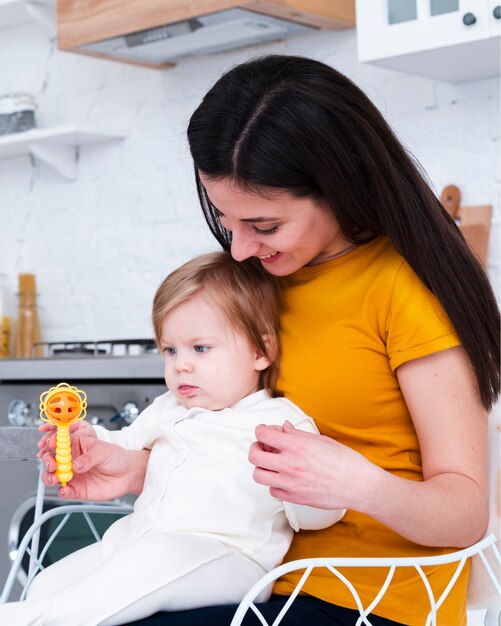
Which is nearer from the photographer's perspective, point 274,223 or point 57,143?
point 274,223

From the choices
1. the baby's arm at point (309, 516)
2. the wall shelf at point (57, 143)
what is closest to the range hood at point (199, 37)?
the wall shelf at point (57, 143)

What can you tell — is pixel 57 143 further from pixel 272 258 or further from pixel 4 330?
pixel 272 258

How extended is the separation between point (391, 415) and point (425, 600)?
24 cm

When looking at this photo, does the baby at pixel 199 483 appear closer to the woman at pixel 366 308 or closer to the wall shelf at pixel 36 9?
the woman at pixel 366 308

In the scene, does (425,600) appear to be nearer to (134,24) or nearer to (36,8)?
(134,24)

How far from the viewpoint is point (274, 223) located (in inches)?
52.4

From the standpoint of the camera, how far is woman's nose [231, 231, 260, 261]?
134 cm

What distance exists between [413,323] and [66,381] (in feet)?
5.23

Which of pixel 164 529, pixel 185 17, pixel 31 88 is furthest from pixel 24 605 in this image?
pixel 31 88

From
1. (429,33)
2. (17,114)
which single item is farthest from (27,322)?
(429,33)

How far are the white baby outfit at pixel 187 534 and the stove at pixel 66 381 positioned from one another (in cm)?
101

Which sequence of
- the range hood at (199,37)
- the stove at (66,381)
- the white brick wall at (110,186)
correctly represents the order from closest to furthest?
the stove at (66,381), the range hood at (199,37), the white brick wall at (110,186)

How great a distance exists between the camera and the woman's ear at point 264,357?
1.46m

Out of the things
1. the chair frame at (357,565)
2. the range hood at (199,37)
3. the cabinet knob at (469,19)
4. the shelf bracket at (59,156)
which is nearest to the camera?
the chair frame at (357,565)
